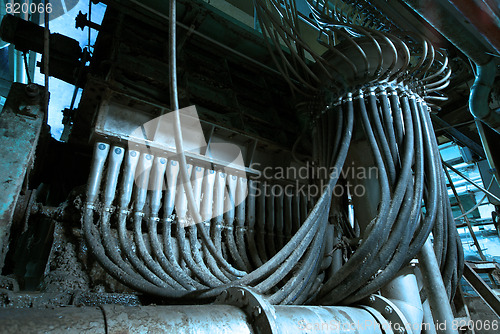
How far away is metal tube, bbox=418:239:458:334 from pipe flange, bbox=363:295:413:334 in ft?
0.45

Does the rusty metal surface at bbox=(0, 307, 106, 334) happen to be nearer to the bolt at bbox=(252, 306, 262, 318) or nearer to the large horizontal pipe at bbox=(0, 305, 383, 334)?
the large horizontal pipe at bbox=(0, 305, 383, 334)

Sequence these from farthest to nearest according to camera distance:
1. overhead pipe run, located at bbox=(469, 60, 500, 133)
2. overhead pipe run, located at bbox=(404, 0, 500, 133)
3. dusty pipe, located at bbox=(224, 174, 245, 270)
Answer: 1. dusty pipe, located at bbox=(224, 174, 245, 270)
2. overhead pipe run, located at bbox=(469, 60, 500, 133)
3. overhead pipe run, located at bbox=(404, 0, 500, 133)

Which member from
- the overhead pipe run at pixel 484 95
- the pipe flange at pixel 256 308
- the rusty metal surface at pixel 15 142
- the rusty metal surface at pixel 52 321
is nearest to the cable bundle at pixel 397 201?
the overhead pipe run at pixel 484 95

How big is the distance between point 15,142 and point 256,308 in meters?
1.28

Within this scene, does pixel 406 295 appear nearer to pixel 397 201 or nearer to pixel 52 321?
pixel 397 201

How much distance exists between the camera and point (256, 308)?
0.79 meters

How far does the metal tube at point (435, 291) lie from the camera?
1136 mm

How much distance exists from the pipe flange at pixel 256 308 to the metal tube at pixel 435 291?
0.75 meters

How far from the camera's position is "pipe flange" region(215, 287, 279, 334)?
2.48 ft

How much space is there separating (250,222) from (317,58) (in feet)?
3.59

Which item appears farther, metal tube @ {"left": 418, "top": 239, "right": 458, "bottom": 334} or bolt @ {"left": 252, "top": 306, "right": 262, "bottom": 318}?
metal tube @ {"left": 418, "top": 239, "right": 458, "bottom": 334}

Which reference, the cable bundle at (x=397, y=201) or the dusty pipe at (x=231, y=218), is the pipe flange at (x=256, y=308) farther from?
the dusty pipe at (x=231, y=218)

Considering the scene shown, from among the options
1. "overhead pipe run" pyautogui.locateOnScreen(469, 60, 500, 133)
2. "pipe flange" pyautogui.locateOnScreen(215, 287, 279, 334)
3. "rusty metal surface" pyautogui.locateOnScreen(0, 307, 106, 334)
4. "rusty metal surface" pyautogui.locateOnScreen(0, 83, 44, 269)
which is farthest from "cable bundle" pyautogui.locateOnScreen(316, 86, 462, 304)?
"rusty metal surface" pyautogui.locateOnScreen(0, 83, 44, 269)

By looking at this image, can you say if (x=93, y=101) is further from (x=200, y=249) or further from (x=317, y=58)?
(x=317, y=58)
